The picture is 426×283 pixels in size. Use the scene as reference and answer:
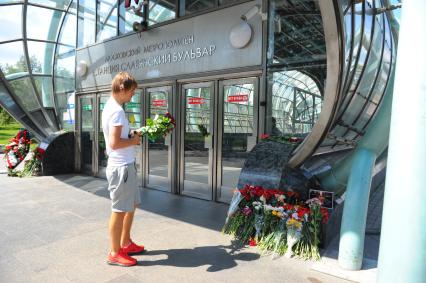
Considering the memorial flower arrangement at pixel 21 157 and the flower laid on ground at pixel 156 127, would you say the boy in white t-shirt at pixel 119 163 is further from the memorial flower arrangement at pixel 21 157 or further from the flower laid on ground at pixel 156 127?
the memorial flower arrangement at pixel 21 157

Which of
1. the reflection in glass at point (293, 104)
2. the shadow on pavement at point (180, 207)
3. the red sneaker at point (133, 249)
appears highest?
the reflection in glass at point (293, 104)

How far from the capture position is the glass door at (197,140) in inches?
244

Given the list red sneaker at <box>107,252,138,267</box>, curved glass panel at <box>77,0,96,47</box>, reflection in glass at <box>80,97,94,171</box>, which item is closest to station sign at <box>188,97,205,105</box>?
red sneaker at <box>107,252,138,267</box>

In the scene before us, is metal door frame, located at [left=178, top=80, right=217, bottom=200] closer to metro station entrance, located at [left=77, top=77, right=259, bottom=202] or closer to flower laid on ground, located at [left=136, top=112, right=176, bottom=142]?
metro station entrance, located at [left=77, top=77, right=259, bottom=202]

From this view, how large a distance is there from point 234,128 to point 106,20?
520cm

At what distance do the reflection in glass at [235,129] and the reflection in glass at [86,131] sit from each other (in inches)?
187

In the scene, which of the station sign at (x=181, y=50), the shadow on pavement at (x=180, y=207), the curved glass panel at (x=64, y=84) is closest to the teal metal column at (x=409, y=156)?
the shadow on pavement at (x=180, y=207)

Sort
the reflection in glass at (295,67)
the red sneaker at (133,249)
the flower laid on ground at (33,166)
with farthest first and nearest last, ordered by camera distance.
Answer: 1. the flower laid on ground at (33,166)
2. the reflection in glass at (295,67)
3. the red sneaker at (133,249)

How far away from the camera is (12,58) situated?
11492mm

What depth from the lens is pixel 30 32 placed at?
11.5m

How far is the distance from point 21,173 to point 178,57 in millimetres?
5306

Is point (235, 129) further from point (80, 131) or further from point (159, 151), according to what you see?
point (80, 131)

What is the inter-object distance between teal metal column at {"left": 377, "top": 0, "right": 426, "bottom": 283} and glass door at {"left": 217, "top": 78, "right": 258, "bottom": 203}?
11.8 feet

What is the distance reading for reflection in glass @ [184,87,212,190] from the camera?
6281mm
